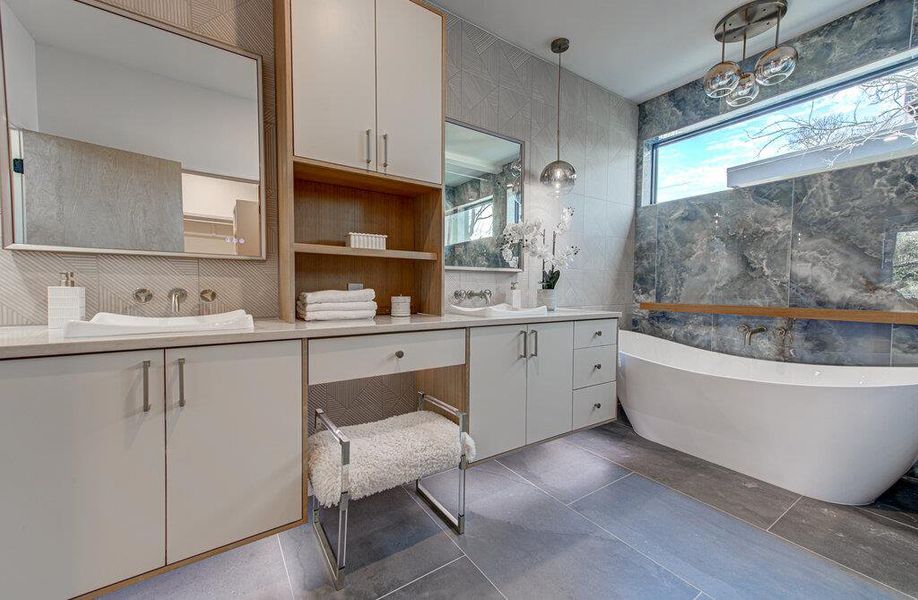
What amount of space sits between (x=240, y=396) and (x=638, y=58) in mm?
3240

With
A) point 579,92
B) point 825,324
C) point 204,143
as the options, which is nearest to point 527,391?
point 204,143

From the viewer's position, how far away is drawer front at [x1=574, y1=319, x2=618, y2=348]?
2077 mm

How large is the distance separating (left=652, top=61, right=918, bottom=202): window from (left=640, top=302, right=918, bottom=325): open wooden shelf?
0.91 meters

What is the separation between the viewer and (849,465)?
1739 millimetres

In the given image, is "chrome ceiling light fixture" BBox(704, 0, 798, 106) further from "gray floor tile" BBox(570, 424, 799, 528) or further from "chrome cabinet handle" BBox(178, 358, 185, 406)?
"chrome cabinet handle" BBox(178, 358, 185, 406)

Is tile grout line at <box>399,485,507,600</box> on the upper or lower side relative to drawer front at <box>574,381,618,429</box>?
lower

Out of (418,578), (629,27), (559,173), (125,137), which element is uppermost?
(629,27)

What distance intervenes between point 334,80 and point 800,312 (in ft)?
10.1

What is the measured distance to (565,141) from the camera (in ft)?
9.11

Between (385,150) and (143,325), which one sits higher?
(385,150)

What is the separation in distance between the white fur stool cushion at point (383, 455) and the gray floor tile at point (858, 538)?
1512mm

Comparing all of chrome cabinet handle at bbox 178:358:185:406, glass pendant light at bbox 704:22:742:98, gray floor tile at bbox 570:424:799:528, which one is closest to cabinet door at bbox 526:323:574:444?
gray floor tile at bbox 570:424:799:528

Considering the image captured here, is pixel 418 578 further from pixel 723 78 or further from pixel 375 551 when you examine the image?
pixel 723 78

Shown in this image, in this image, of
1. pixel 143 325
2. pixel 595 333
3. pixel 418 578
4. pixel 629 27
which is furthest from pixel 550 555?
pixel 629 27
